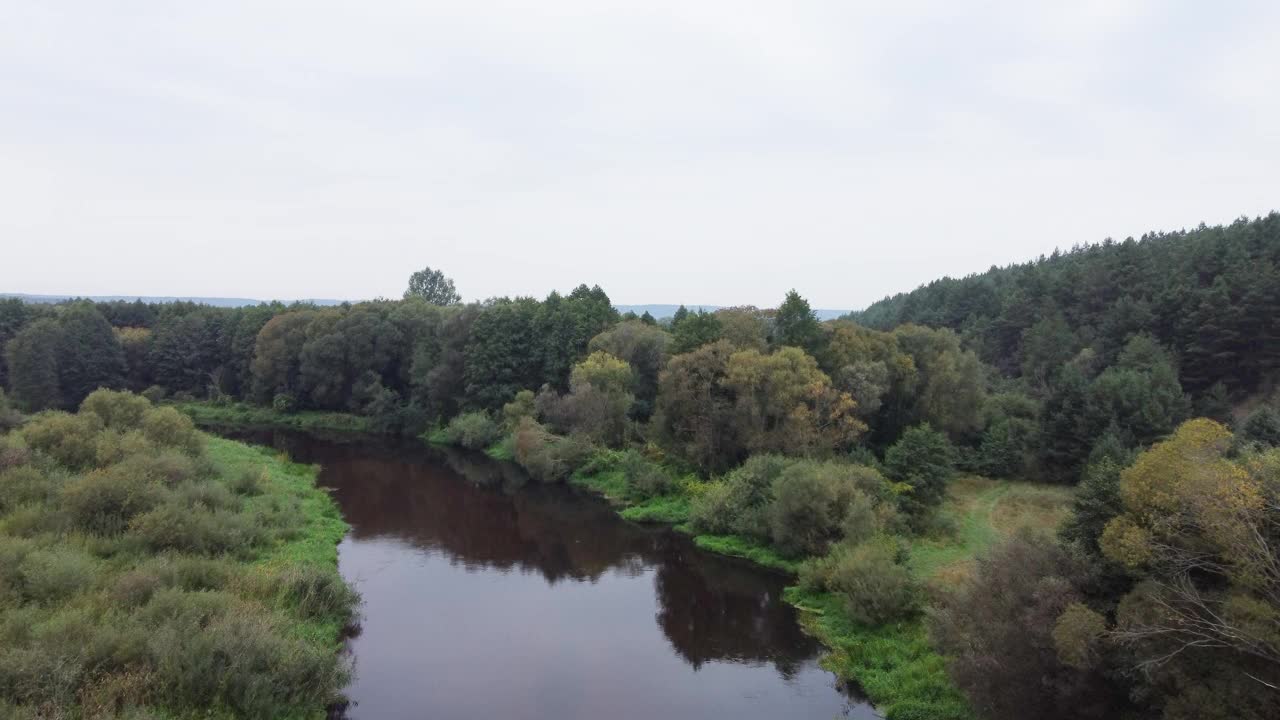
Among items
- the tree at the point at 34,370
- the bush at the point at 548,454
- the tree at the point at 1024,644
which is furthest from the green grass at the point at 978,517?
the tree at the point at 34,370

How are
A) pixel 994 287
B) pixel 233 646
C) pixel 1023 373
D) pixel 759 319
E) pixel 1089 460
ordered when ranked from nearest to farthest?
pixel 233 646
pixel 1089 460
pixel 759 319
pixel 1023 373
pixel 994 287

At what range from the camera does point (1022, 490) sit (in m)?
36.2

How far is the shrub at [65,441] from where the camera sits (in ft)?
90.1

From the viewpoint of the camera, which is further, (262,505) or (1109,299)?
(1109,299)

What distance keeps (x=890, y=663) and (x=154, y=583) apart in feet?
62.6

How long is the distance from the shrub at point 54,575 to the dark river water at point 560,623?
6915mm

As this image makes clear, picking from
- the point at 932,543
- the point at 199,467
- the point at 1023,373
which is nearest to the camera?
the point at 932,543

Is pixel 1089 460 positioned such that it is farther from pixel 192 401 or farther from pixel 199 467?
pixel 192 401

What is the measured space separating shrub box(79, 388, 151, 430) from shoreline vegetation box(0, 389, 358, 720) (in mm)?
98

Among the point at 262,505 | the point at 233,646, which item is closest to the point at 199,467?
the point at 262,505

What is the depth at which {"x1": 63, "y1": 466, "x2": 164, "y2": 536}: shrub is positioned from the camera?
21.9 m

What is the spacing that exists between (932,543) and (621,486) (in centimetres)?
1673

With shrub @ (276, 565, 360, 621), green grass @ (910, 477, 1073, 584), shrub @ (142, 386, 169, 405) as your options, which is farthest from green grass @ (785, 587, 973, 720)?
shrub @ (142, 386, 169, 405)

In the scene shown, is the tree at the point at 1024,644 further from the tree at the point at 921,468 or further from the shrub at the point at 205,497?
the shrub at the point at 205,497
